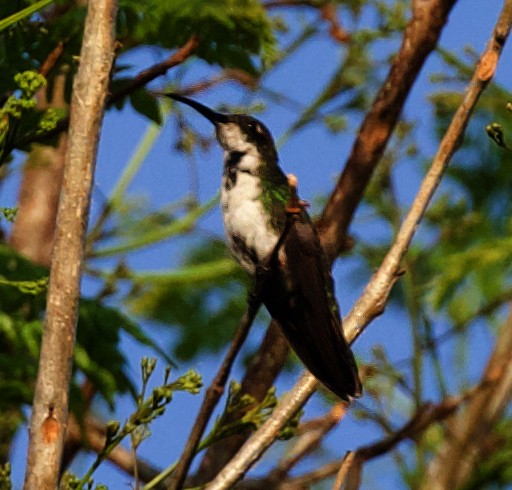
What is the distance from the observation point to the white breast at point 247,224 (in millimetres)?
5141

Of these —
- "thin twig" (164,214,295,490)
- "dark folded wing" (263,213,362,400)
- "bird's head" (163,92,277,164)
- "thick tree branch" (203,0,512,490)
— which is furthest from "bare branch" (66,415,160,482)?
"thin twig" (164,214,295,490)

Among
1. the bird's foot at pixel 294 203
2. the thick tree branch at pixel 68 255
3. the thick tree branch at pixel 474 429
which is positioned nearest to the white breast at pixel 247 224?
the bird's foot at pixel 294 203

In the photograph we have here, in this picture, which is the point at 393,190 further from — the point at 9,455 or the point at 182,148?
the point at 9,455

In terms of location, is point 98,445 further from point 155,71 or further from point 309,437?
point 155,71

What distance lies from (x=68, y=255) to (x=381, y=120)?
2665 millimetres

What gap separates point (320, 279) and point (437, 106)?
12.3ft

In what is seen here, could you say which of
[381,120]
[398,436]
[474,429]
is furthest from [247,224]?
[474,429]

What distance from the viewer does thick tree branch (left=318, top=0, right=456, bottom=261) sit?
568 centimetres

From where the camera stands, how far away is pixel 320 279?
5.01 m

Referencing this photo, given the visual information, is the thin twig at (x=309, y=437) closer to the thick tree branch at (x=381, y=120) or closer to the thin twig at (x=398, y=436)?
the thin twig at (x=398, y=436)

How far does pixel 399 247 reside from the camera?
399cm

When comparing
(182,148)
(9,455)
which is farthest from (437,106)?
(9,455)

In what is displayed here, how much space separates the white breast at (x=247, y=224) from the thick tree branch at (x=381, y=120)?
0.49 metres

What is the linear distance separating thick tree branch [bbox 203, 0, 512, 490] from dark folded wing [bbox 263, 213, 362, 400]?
0.65 metres
